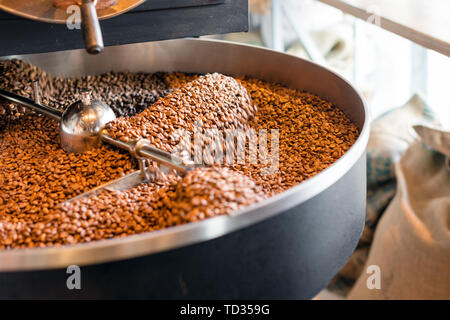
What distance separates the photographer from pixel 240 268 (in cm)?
57

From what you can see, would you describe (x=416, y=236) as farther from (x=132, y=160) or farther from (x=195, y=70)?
(x=132, y=160)

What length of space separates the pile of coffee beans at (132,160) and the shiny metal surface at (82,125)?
2cm

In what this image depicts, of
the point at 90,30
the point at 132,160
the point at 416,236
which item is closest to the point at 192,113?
the point at 132,160

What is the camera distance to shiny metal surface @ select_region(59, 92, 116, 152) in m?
0.88

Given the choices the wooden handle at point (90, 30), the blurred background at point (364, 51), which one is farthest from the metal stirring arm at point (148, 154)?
the blurred background at point (364, 51)

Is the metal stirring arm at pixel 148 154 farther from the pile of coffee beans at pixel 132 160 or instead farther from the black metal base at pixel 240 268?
the black metal base at pixel 240 268

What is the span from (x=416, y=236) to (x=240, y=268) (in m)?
0.89

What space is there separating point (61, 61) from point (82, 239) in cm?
72

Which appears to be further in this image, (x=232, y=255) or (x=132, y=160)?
(x=132, y=160)

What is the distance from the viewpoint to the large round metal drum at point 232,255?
52 centimetres

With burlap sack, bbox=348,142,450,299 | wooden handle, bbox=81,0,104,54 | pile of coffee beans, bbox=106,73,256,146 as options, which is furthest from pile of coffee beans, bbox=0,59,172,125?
burlap sack, bbox=348,142,450,299

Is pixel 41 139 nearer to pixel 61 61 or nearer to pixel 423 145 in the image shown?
pixel 61 61
